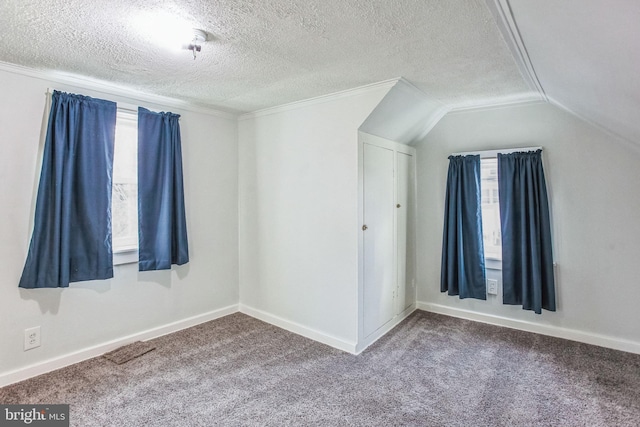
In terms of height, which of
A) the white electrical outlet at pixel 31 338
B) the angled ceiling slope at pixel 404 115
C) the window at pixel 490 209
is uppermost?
the angled ceiling slope at pixel 404 115

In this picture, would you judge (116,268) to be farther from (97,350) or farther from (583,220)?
(583,220)

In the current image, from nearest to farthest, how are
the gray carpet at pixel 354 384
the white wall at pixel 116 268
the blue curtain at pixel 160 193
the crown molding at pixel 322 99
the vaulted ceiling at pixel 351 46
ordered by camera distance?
the vaulted ceiling at pixel 351 46
the gray carpet at pixel 354 384
the white wall at pixel 116 268
the crown molding at pixel 322 99
the blue curtain at pixel 160 193

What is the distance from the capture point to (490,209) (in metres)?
3.35

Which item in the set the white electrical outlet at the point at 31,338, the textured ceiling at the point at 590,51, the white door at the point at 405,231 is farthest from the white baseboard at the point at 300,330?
the textured ceiling at the point at 590,51

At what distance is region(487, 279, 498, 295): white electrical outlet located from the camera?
3338mm

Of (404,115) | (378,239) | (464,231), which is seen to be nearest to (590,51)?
(404,115)

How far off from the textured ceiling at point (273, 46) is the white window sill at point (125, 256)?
1391 millimetres

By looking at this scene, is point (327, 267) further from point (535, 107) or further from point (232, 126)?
point (535, 107)

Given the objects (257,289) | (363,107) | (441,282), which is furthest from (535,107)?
(257,289)

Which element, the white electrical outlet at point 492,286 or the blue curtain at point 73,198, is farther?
the white electrical outlet at point 492,286

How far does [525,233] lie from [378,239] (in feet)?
4.34

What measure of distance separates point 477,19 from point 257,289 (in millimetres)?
3049

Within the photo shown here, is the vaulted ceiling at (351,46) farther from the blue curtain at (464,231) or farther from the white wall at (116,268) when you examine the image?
the blue curtain at (464,231)

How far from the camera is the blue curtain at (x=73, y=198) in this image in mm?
2365
